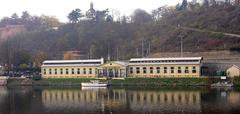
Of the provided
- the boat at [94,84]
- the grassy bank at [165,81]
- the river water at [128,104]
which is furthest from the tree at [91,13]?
the river water at [128,104]

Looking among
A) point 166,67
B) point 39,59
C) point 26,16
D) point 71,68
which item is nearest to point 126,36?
point 39,59

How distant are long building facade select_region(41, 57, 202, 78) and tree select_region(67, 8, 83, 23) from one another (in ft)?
130

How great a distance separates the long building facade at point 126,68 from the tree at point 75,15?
39555 millimetres

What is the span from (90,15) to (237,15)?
4173 cm

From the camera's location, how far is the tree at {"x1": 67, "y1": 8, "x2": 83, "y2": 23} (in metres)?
110

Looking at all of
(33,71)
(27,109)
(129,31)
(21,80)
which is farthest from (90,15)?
(27,109)

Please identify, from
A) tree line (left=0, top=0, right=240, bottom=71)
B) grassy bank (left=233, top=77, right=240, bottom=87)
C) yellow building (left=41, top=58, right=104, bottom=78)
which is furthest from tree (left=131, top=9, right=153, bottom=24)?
grassy bank (left=233, top=77, right=240, bottom=87)

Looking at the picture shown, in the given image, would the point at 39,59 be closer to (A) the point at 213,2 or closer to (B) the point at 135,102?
(B) the point at 135,102

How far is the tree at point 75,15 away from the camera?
109938 millimetres

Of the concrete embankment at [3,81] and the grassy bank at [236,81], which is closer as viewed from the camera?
the grassy bank at [236,81]

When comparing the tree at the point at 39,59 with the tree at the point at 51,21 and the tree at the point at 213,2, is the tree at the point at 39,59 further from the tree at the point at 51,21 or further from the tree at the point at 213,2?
the tree at the point at 51,21

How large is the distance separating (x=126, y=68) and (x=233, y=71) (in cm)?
1620

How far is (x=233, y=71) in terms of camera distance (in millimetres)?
56562

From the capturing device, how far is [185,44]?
80.2m
